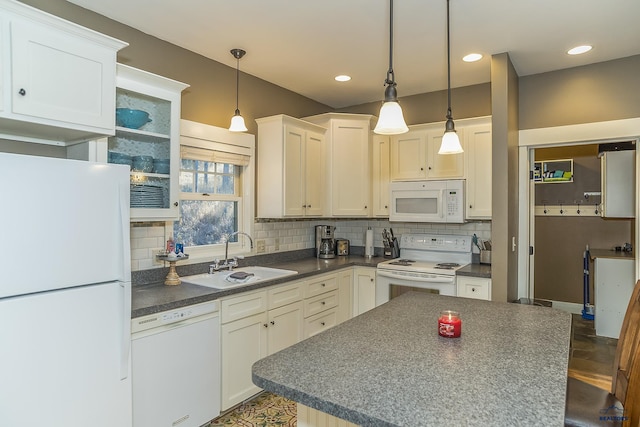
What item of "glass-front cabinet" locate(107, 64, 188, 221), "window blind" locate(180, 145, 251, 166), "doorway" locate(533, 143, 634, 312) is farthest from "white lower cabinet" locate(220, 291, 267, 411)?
"doorway" locate(533, 143, 634, 312)

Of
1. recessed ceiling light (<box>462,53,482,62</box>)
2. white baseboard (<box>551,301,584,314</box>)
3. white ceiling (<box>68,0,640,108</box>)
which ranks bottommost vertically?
white baseboard (<box>551,301,584,314</box>)

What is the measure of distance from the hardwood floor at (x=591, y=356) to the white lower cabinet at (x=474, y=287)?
89 cm

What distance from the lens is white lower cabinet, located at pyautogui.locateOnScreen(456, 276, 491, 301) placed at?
3197 millimetres

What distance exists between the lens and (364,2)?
231cm

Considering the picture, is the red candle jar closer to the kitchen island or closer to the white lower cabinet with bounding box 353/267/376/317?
the kitchen island

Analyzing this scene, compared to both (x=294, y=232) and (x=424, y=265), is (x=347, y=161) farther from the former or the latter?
(x=424, y=265)

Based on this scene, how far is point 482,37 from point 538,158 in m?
3.58

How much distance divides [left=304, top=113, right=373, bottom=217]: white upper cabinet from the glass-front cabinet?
178cm

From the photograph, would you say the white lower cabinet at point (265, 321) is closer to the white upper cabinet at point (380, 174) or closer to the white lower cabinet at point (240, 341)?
the white lower cabinet at point (240, 341)

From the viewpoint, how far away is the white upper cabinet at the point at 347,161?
4.04 m

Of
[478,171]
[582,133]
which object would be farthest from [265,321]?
[582,133]

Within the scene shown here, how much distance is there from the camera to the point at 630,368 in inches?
53.1

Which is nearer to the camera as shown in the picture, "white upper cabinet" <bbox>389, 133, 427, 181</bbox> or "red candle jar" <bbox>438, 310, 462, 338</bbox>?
"red candle jar" <bbox>438, 310, 462, 338</bbox>

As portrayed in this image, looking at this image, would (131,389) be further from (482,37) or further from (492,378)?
(482,37)
